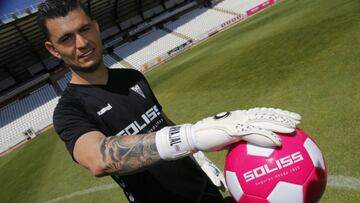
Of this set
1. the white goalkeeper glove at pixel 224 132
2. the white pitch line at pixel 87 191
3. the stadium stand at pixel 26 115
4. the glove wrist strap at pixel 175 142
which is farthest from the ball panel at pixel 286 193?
the stadium stand at pixel 26 115

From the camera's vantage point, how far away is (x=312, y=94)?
7340 millimetres

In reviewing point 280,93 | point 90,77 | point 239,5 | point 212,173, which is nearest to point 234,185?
point 212,173

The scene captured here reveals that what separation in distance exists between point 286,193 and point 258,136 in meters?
0.58

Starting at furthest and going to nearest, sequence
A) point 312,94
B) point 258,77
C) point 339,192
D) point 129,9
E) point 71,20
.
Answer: point 129,9
point 258,77
point 312,94
point 339,192
point 71,20

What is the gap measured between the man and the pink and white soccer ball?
20 centimetres

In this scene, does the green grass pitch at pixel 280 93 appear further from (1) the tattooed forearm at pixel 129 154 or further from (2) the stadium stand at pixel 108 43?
(2) the stadium stand at pixel 108 43

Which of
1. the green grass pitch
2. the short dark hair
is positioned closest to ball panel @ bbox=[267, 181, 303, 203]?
the short dark hair

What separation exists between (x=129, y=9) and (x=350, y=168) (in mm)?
32659

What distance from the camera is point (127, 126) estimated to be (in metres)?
2.83

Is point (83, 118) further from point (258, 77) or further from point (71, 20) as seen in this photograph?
point (258, 77)

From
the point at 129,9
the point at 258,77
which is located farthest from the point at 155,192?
the point at 129,9

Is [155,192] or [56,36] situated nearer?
[56,36]

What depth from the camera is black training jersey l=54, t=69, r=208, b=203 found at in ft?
8.65

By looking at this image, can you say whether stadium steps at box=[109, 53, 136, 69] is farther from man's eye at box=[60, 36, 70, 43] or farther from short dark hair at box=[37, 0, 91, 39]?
man's eye at box=[60, 36, 70, 43]
